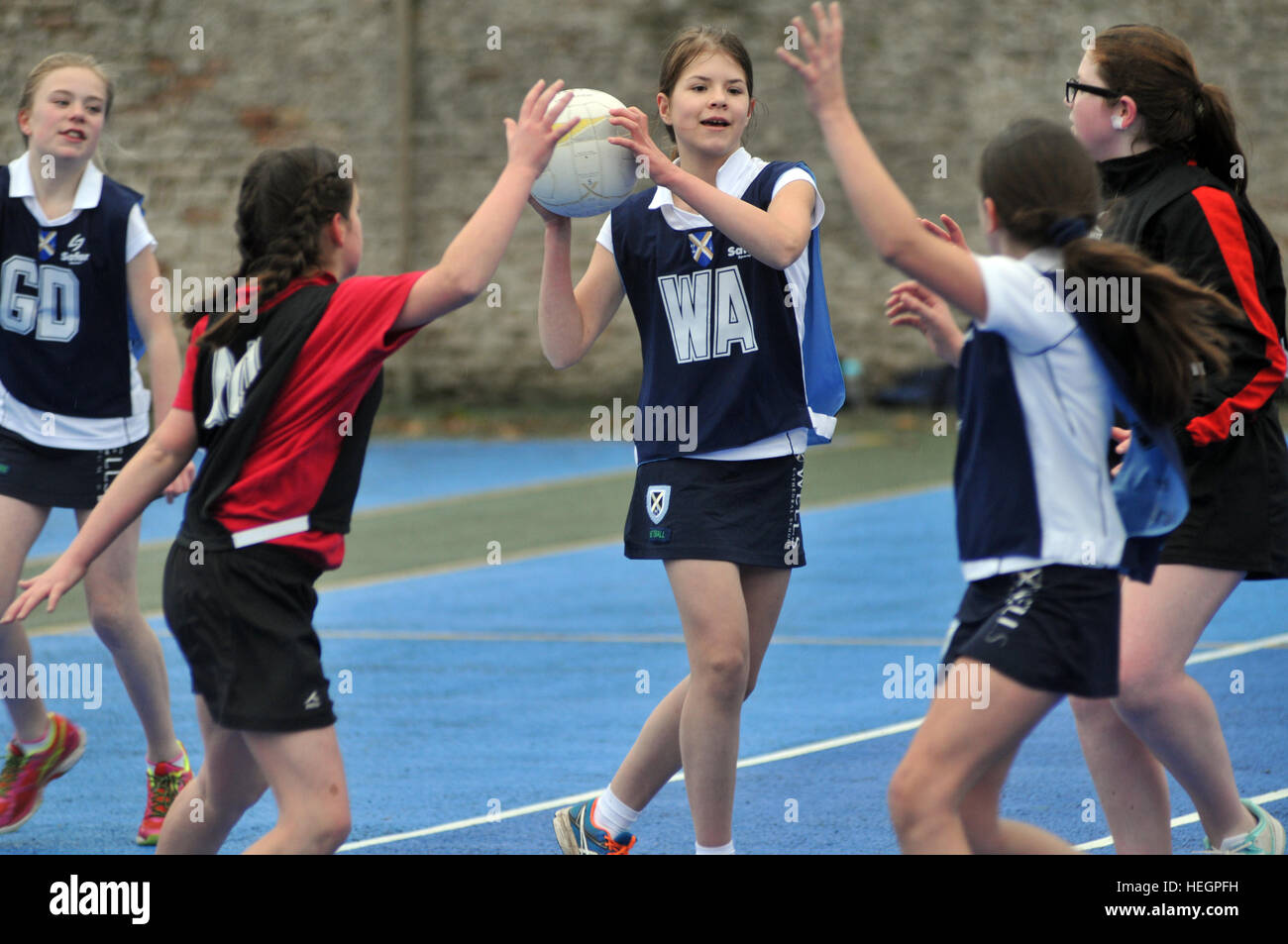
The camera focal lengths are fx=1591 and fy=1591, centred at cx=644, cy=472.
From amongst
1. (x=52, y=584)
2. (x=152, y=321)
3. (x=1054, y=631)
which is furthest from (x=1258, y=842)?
(x=152, y=321)

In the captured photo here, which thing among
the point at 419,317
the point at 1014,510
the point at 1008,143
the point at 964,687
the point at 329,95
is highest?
the point at 329,95

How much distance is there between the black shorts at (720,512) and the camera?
A: 4379 millimetres

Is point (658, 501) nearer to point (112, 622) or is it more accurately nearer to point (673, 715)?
point (673, 715)

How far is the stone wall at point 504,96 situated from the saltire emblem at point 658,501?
14.9 meters

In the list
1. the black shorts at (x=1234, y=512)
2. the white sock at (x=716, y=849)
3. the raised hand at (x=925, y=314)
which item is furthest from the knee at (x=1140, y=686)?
the white sock at (x=716, y=849)

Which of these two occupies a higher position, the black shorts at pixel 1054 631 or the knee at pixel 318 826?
the black shorts at pixel 1054 631

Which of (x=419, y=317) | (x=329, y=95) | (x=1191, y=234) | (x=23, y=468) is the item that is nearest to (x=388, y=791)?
(x=23, y=468)

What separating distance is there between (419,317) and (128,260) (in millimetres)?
2120

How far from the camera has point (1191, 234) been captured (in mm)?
4129

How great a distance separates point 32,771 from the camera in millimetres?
5449

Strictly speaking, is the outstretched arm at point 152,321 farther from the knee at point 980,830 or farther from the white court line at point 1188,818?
the white court line at point 1188,818

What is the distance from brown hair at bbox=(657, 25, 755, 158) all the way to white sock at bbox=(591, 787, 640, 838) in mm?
2110

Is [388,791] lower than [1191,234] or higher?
lower
